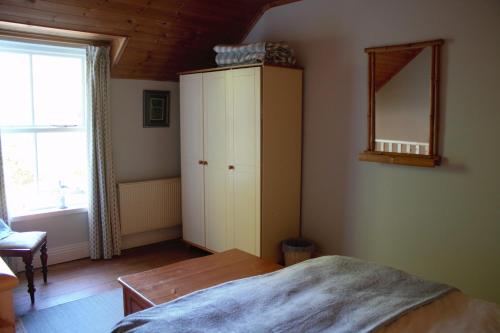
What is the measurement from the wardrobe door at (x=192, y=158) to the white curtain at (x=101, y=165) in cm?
69

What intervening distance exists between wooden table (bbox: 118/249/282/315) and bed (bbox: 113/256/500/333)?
13.3 inches

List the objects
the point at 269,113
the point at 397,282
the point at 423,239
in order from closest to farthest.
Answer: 1. the point at 397,282
2. the point at 423,239
3. the point at 269,113

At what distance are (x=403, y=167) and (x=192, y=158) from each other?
201 cm

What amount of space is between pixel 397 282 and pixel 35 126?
3.35 m

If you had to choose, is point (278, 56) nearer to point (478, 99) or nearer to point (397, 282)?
point (478, 99)

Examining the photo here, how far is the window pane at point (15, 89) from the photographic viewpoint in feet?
12.0

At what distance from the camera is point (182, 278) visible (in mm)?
2293

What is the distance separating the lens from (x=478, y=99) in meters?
2.72

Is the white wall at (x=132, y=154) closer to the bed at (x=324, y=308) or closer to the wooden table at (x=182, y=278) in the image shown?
the wooden table at (x=182, y=278)

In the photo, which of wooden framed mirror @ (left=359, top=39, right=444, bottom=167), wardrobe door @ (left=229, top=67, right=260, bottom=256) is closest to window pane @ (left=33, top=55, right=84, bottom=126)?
wardrobe door @ (left=229, top=67, right=260, bottom=256)

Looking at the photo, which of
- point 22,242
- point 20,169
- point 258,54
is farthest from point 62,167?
point 258,54

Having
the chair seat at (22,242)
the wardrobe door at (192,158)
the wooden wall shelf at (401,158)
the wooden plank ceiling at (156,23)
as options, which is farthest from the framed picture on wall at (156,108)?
the wooden wall shelf at (401,158)

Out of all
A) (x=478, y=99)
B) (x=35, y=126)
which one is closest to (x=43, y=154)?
(x=35, y=126)

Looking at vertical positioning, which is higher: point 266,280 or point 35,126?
point 35,126
